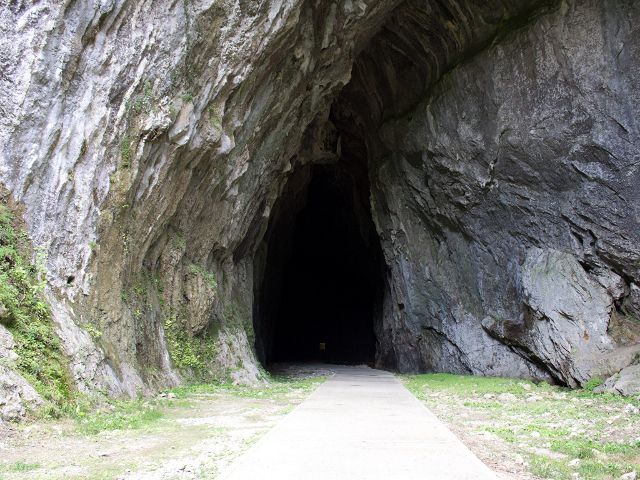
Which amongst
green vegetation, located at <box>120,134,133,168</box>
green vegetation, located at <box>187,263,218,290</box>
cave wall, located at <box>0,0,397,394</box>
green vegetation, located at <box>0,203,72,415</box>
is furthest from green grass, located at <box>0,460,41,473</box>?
green vegetation, located at <box>187,263,218,290</box>

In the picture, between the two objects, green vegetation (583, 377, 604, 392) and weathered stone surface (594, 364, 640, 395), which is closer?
weathered stone surface (594, 364, 640, 395)

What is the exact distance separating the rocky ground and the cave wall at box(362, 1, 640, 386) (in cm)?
1176

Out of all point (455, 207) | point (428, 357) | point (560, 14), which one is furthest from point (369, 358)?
point (560, 14)

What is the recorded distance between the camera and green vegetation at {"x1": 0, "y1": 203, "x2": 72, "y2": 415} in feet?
23.3

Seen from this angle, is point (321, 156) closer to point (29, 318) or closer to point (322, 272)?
point (29, 318)

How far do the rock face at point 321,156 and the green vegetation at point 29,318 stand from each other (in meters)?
0.30

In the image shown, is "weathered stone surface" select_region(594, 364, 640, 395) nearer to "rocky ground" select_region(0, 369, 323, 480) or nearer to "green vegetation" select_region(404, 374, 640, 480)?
"green vegetation" select_region(404, 374, 640, 480)

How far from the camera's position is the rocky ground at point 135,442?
462 cm

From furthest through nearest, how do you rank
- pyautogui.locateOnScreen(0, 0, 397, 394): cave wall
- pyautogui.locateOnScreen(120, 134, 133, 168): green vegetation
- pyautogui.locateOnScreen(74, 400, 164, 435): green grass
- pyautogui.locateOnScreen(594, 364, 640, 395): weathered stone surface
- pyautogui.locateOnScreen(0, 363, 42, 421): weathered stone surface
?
1. pyautogui.locateOnScreen(594, 364, 640, 395): weathered stone surface
2. pyautogui.locateOnScreen(120, 134, 133, 168): green vegetation
3. pyautogui.locateOnScreen(0, 0, 397, 394): cave wall
4. pyautogui.locateOnScreen(74, 400, 164, 435): green grass
5. pyautogui.locateOnScreen(0, 363, 42, 421): weathered stone surface

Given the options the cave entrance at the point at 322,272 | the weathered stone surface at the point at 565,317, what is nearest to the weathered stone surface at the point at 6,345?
the weathered stone surface at the point at 565,317

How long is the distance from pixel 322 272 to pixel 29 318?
135 ft

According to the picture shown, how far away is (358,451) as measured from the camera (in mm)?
5117

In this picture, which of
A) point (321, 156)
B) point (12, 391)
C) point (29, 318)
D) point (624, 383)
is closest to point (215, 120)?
point (29, 318)

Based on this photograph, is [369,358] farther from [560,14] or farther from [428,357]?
[560,14]
